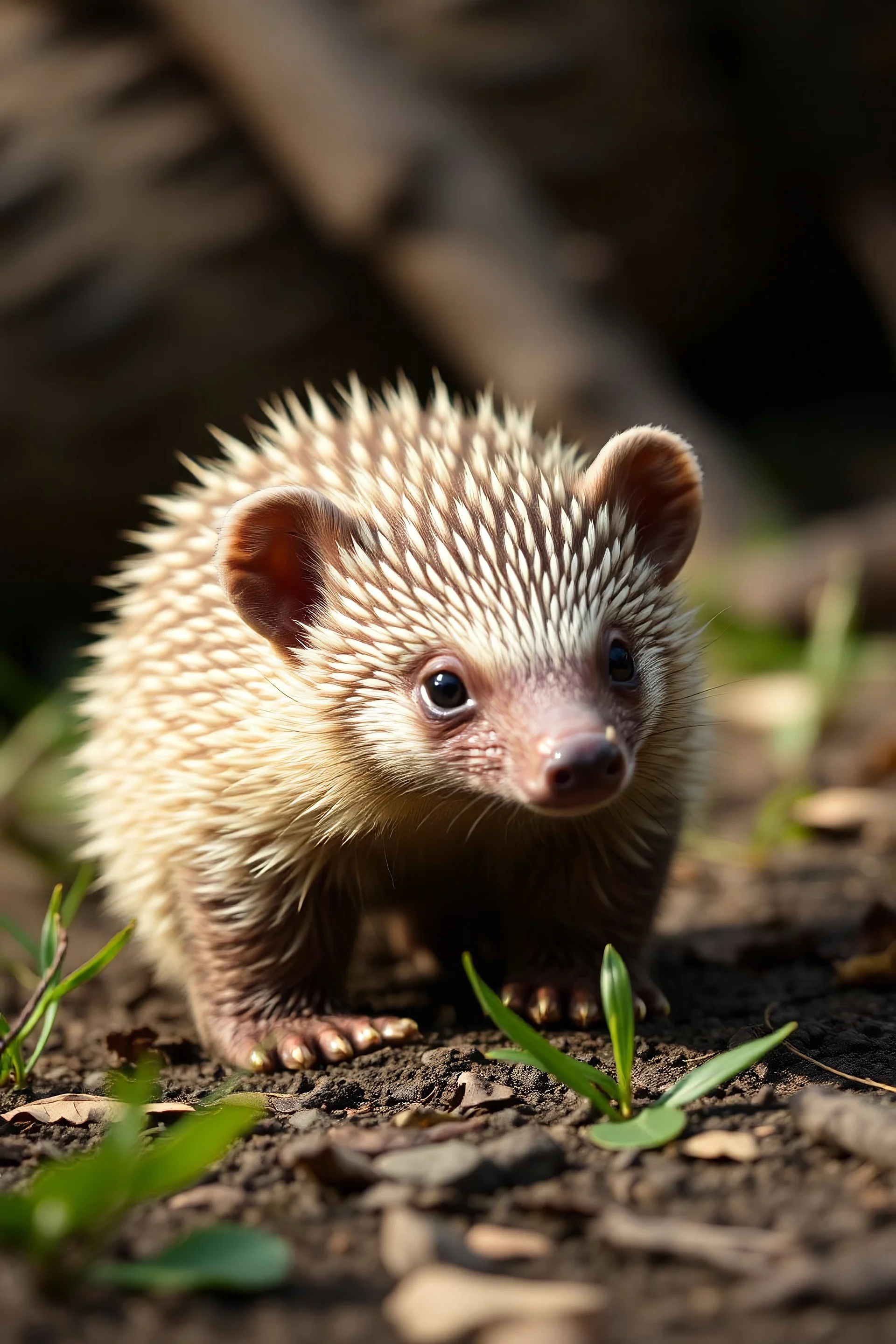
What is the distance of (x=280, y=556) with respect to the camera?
386 cm

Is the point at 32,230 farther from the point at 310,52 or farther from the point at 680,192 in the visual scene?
the point at 680,192

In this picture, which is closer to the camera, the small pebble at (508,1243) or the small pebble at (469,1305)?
the small pebble at (469,1305)

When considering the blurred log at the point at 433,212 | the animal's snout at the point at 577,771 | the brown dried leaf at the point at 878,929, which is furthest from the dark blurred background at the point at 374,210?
the animal's snout at the point at 577,771

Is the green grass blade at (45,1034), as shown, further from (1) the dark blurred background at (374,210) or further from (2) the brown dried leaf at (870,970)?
(1) the dark blurred background at (374,210)

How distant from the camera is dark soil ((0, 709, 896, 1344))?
2.28 meters

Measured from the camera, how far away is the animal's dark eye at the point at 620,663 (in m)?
3.62

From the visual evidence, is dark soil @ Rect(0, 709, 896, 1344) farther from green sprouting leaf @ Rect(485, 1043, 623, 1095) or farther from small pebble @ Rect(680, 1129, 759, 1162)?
green sprouting leaf @ Rect(485, 1043, 623, 1095)

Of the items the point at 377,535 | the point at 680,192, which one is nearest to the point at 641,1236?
the point at 377,535

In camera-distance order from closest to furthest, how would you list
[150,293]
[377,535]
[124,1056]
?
[377,535] → [124,1056] → [150,293]

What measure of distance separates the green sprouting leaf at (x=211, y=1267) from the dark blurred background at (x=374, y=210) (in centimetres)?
599

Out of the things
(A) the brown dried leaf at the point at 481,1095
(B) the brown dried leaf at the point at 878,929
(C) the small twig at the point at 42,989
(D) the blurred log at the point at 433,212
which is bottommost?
(B) the brown dried leaf at the point at 878,929

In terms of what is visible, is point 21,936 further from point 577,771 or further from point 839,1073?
point 839,1073

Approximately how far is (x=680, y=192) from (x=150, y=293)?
12.4ft

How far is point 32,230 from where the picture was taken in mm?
7668
